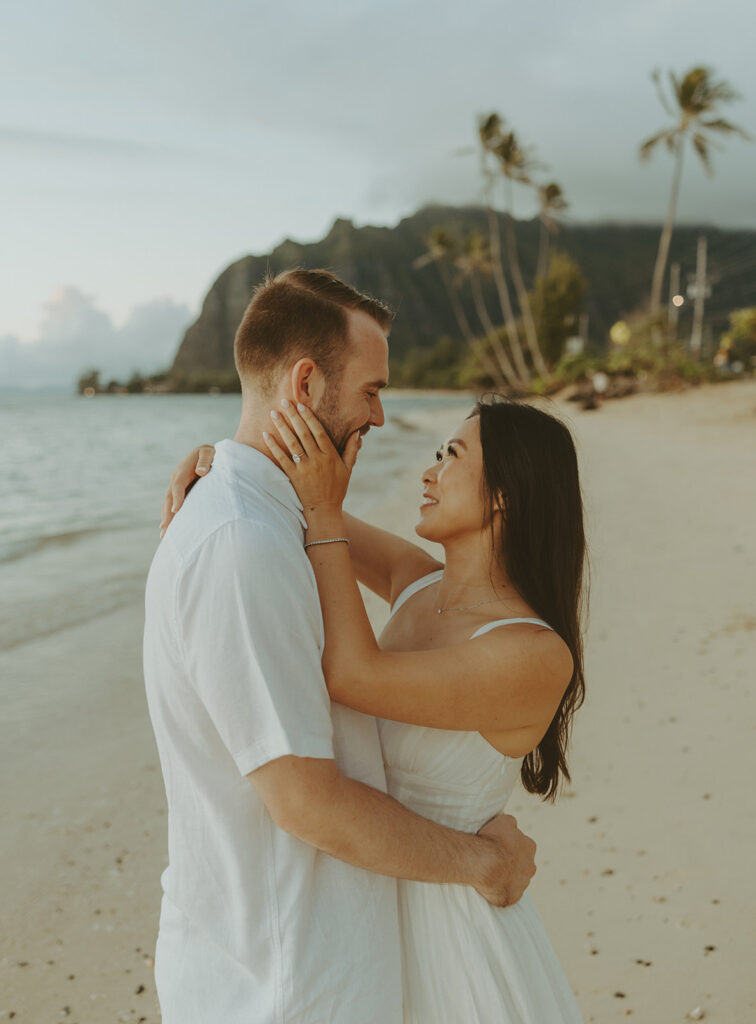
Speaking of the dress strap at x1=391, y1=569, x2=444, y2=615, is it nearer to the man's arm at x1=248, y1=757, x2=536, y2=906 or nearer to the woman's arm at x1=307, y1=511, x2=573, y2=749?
the woman's arm at x1=307, y1=511, x2=573, y2=749

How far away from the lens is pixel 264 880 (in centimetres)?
141

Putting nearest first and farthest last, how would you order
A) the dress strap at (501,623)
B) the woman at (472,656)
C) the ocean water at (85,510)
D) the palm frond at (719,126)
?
the woman at (472,656)
the dress strap at (501,623)
the ocean water at (85,510)
the palm frond at (719,126)

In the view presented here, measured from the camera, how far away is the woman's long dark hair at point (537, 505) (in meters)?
2.02

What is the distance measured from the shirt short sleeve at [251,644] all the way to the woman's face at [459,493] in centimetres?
79

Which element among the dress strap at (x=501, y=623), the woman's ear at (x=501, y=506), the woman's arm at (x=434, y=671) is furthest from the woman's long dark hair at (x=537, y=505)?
the woman's arm at (x=434, y=671)

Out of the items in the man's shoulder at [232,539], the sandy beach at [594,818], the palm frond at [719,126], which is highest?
the palm frond at [719,126]

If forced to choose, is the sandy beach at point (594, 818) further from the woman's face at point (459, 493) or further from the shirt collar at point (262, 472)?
the shirt collar at point (262, 472)

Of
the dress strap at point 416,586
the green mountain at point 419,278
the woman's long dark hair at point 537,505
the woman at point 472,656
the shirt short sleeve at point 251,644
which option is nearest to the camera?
the shirt short sleeve at point 251,644

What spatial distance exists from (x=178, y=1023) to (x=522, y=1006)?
2.33 ft

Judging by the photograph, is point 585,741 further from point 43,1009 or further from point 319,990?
point 319,990

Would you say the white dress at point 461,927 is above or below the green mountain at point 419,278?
below

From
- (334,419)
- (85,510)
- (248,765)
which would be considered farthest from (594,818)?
(85,510)

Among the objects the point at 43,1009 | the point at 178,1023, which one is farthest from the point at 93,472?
the point at 178,1023

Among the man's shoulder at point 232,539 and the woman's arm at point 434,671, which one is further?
the woman's arm at point 434,671
